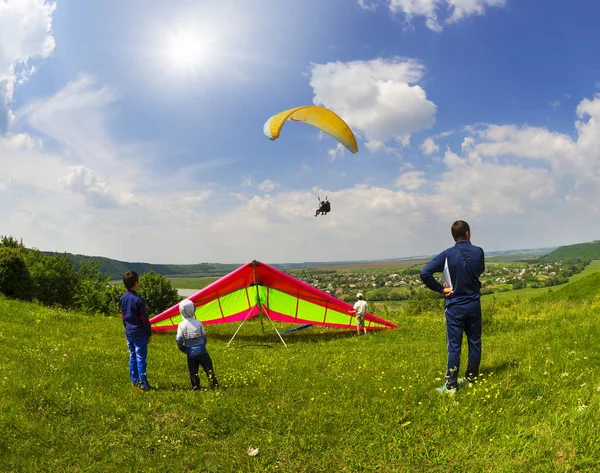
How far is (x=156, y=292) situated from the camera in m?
58.2

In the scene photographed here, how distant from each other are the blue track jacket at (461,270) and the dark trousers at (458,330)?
0.12 meters

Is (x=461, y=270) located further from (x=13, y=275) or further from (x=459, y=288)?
(x=13, y=275)

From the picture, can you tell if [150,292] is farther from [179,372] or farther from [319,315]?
[179,372]

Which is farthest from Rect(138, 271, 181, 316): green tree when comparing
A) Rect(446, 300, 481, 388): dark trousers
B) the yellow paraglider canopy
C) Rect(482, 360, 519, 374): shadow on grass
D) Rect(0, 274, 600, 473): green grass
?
Rect(446, 300, 481, 388): dark trousers

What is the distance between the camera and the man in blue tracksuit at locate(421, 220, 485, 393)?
6230 millimetres

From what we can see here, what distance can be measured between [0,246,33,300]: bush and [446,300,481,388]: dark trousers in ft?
89.1

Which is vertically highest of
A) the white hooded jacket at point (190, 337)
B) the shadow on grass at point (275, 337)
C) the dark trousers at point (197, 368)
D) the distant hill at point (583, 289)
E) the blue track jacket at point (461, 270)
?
the blue track jacket at point (461, 270)

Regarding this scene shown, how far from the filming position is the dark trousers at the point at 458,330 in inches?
246

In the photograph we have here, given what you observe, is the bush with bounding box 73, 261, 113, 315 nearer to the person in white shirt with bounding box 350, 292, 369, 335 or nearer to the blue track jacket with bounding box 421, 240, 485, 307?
the person in white shirt with bounding box 350, 292, 369, 335

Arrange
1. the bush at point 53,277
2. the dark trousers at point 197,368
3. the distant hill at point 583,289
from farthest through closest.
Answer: the bush at point 53,277, the distant hill at point 583,289, the dark trousers at point 197,368

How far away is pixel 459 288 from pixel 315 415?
2992 mm

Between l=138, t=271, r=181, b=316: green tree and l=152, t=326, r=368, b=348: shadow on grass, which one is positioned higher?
l=152, t=326, r=368, b=348: shadow on grass

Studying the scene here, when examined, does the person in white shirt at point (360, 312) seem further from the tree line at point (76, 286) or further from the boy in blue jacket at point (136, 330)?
the tree line at point (76, 286)

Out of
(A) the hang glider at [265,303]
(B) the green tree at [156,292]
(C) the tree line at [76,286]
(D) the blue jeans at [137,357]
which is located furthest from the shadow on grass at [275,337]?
(B) the green tree at [156,292]
